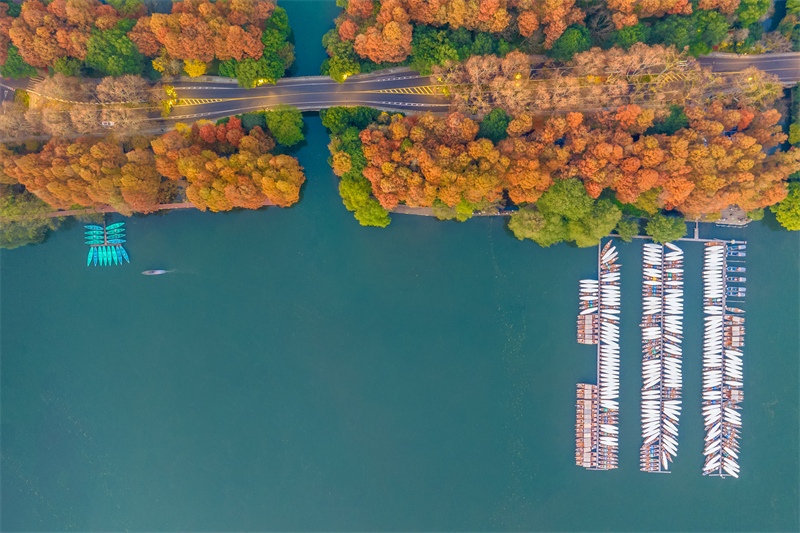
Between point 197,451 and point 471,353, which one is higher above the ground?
point 471,353

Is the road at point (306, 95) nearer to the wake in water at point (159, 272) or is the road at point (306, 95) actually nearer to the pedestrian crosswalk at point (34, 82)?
the pedestrian crosswalk at point (34, 82)

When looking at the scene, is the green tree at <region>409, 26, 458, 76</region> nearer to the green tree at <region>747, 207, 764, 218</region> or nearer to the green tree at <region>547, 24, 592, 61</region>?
the green tree at <region>547, 24, 592, 61</region>

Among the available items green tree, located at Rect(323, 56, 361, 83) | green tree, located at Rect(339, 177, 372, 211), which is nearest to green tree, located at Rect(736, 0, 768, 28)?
green tree, located at Rect(323, 56, 361, 83)

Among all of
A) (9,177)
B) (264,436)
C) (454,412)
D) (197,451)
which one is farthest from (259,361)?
(9,177)

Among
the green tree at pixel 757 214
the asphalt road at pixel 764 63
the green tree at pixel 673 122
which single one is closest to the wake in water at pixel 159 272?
the green tree at pixel 673 122

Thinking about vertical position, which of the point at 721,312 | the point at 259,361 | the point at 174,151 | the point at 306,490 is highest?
the point at 174,151

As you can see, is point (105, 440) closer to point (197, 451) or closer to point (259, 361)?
point (197, 451)

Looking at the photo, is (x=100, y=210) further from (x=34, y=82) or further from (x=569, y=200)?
(x=569, y=200)
